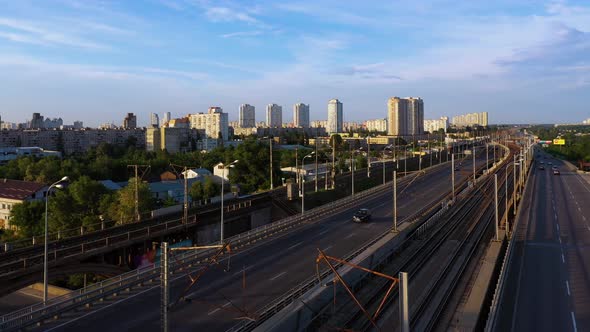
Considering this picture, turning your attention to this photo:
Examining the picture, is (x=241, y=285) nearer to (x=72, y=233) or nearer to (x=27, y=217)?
(x=72, y=233)

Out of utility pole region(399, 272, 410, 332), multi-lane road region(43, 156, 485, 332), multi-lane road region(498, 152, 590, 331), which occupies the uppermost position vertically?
utility pole region(399, 272, 410, 332)

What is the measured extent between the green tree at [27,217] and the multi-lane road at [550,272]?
31.6 meters

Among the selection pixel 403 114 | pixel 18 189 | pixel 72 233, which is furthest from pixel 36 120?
pixel 72 233

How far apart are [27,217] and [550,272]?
115 feet

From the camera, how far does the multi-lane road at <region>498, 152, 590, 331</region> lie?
1661 centimetres

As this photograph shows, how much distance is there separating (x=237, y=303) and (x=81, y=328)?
4.31 meters

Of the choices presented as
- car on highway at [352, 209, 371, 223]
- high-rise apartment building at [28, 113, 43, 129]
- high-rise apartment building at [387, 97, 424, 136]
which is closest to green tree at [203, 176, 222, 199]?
car on highway at [352, 209, 371, 223]

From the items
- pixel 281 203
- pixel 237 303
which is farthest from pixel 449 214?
pixel 237 303

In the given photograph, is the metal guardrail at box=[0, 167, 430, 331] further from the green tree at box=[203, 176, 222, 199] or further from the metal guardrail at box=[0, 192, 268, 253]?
the green tree at box=[203, 176, 222, 199]

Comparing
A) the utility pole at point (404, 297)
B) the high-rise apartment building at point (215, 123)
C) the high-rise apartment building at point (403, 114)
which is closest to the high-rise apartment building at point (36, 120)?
the high-rise apartment building at point (215, 123)

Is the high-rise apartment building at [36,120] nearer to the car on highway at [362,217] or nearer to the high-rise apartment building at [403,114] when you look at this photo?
the high-rise apartment building at [403,114]

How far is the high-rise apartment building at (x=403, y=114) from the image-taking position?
617ft

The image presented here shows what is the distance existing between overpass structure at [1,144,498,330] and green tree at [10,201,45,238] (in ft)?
66.7

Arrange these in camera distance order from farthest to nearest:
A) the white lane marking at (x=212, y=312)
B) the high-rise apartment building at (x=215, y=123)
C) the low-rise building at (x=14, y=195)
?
the high-rise apartment building at (x=215, y=123)
the low-rise building at (x=14, y=195)
the white lane marking at (x=212, y=312)
